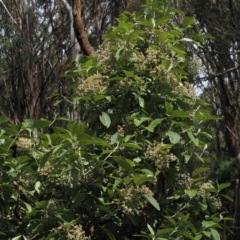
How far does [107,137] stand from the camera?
9.24 feet

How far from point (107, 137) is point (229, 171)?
906 centimetres

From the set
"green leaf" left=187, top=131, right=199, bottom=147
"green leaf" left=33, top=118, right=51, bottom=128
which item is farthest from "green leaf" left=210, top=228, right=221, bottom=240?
"green leaf" left=33, top=118, right=51, bottom=128

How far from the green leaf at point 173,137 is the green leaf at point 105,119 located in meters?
0.29

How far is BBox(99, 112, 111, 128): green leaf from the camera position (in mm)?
2758

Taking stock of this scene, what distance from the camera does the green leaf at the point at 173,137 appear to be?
2679mm

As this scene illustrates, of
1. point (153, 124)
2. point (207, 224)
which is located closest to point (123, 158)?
point (153, 124)

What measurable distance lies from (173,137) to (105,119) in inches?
13.4

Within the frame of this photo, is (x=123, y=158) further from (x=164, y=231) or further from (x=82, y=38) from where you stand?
(x=82, y=38)

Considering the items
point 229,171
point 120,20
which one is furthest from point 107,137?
point 229,171

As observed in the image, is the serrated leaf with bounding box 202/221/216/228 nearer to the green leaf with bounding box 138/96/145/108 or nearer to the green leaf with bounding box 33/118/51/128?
the green leaf with bounding box 138/96/145/108

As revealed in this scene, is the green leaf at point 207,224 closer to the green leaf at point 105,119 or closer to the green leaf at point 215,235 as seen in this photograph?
the green leaf at point 215,235

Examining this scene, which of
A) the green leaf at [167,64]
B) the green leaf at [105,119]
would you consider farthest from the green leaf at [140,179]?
the green leaf at [167,64]

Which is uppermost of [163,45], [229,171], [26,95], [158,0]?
[26,95]

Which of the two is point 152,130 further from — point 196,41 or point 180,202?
point 196,41
